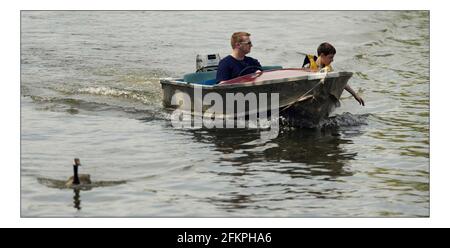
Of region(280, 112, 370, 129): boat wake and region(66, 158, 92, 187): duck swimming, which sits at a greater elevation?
region(280, 112, 370, 129): boat wake

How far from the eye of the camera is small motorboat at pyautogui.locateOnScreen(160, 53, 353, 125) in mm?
15695

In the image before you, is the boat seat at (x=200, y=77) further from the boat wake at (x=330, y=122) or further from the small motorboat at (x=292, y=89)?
the boat wake at (x=330, y=122)

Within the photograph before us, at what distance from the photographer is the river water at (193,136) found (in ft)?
38.5

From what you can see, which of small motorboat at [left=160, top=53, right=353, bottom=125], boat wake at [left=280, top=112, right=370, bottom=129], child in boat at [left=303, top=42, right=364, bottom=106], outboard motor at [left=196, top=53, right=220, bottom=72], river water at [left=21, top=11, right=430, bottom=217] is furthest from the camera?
outboard motor at [left=196, top=53, right=220, bottom=72]

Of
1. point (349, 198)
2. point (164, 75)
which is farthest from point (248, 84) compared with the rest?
point (164, 75)

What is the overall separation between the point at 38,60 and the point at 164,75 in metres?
3.36

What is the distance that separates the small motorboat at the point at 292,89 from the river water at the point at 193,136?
0.38 m

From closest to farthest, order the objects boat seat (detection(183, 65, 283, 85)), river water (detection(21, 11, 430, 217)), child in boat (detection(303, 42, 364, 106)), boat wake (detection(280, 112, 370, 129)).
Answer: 1. river water (detection(21, 11, 430, 217))
2. child in boat (detection(303, 42, 364, 106))
3. boat wake (detection(280, 112, 370, 129))
4. boat seat (detection(183, 65, 283, 85))

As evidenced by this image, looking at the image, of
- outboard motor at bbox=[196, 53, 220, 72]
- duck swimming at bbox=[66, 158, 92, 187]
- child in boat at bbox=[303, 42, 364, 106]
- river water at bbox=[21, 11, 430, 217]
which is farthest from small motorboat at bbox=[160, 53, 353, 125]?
duck swimming at bbox=[66, 158, 92, 187]

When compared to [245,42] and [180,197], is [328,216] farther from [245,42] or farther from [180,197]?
[245,42]

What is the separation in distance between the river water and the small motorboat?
380 millimetres

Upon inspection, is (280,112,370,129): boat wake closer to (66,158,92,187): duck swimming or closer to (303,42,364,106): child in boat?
(303,42,364,106): child in boat

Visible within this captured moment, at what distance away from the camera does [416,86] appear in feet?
69.1

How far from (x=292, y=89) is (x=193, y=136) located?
190cm
